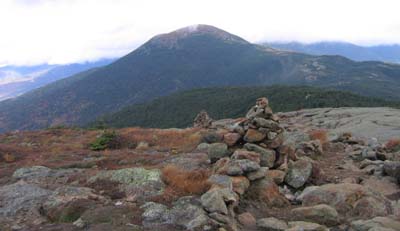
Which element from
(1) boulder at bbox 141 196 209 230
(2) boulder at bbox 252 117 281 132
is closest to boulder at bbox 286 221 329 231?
(1) boulder at bbox 141 196 209 230

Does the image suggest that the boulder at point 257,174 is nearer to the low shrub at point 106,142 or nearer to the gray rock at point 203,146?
the gray rock at point 203,146

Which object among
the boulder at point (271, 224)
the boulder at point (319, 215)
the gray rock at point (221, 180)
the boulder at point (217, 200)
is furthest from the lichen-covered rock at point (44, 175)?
the boulder at point (319, 215)

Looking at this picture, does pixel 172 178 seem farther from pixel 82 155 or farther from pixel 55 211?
pixel 82 155

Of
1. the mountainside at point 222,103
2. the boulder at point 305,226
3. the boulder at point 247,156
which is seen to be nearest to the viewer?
the boulder at point 305,226

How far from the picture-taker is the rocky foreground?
11133 mm

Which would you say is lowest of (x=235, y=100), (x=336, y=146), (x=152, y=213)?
(x=235, y=100)

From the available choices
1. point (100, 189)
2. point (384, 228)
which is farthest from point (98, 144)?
point (384, 228)

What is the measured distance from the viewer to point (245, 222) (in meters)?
11.6

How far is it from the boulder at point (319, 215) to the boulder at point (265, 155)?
3795mm

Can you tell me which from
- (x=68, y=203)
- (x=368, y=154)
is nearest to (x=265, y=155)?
(x=368, y=154)

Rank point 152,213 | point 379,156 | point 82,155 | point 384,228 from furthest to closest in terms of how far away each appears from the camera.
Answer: point 82,155
point 379,156
point 152,213
point 384,228

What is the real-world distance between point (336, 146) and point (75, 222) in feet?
54.5

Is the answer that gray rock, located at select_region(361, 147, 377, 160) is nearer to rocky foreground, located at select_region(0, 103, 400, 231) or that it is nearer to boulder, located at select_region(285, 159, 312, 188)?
rocky foreground, located at select_region(0, 103, 400, 231)

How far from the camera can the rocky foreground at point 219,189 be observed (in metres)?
11.1
